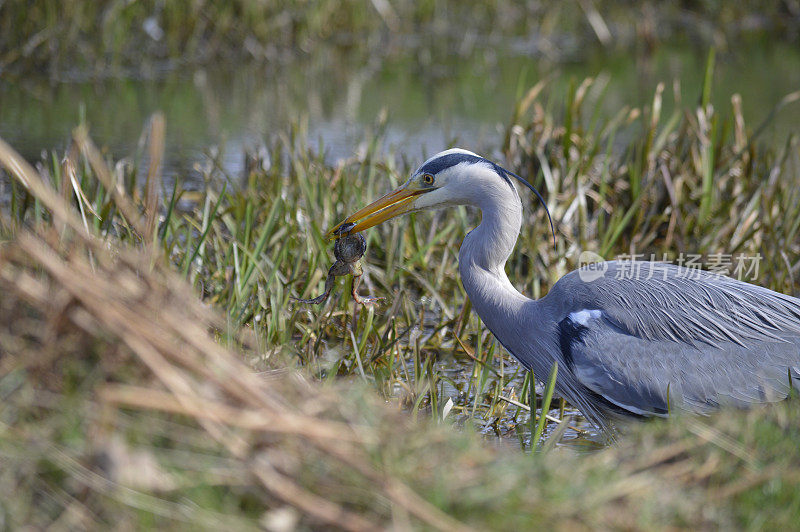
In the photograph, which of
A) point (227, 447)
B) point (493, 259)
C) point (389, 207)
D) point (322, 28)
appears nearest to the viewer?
point (227, 447)

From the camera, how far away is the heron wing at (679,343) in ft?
12.1

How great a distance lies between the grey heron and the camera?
12.1ft

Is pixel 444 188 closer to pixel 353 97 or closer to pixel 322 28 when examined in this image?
pixel 353 97

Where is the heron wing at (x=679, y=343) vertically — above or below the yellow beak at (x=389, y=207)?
below

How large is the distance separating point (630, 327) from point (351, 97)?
745 cm

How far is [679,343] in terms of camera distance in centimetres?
375

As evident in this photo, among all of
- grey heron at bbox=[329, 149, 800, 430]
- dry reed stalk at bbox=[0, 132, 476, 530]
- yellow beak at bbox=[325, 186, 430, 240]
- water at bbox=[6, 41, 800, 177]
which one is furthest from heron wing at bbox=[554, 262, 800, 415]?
water at bbox=[6, 41, 800, 177]

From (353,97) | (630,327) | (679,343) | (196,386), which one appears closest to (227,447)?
(196,386)

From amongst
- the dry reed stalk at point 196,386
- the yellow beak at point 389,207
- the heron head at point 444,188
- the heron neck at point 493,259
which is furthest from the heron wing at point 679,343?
the dry reed stalk at point 196,386

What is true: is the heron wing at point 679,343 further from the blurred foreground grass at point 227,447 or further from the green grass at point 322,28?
the green grass at point 322,28

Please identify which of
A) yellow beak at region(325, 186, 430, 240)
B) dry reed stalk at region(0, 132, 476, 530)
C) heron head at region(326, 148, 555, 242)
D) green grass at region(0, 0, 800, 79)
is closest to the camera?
dry reed stalk at region(0, 132, 476, 530)

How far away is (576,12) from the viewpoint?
1488 cm

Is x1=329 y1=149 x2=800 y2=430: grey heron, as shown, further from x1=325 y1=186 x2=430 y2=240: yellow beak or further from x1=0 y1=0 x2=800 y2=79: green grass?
x1=0 y1=0 x2=800 y2=79: green grass

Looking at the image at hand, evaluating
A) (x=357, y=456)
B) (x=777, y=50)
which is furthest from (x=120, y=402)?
(x=777, y=50)
